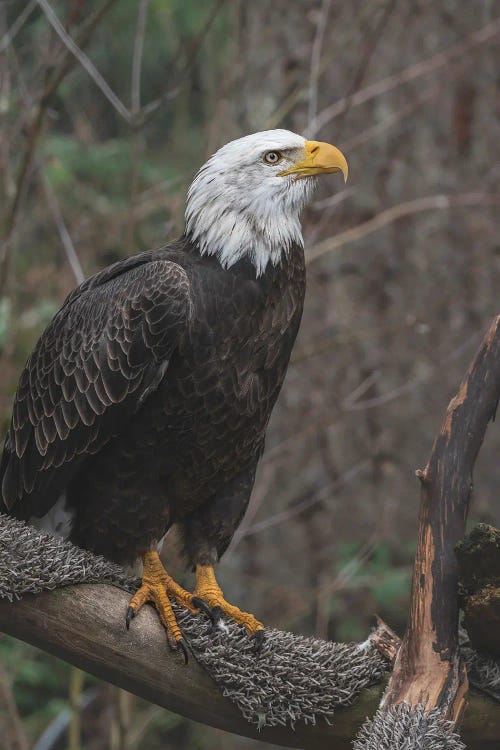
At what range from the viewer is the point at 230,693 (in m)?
2.78

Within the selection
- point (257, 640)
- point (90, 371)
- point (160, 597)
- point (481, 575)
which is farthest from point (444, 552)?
point (90, 371)

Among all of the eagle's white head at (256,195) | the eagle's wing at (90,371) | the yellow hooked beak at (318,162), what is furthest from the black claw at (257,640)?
the yellow hooked beak at (318,162)

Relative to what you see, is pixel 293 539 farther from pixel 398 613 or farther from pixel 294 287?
pixel 294 287

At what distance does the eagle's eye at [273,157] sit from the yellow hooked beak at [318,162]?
0.16 feet

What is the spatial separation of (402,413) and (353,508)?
58 centimetres

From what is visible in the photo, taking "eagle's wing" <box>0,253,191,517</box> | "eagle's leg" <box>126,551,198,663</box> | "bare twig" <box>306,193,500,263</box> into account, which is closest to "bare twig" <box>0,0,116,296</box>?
"eagle's wing" <box>0,253,191,517</box>

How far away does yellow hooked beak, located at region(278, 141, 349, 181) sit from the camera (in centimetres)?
323

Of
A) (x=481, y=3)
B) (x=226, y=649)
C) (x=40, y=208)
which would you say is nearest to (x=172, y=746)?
(x=40, y=208)

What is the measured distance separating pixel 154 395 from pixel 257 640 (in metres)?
0.79

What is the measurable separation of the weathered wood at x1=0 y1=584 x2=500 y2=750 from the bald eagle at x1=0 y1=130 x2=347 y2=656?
12cm

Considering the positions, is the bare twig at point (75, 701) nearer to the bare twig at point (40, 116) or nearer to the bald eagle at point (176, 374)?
the bald eagle at point (176, 374)

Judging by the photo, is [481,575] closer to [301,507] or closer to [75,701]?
[301,507]

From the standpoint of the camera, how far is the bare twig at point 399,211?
175 inches

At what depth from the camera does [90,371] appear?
315 centimetres
